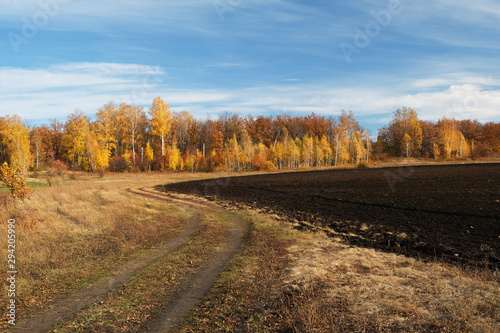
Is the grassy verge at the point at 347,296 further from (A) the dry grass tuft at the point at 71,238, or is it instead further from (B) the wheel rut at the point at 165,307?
(A) the dry grass tuft at the point at 71,238

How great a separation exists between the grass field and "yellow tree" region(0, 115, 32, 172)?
56790 mm

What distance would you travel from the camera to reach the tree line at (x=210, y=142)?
7388 centimetres

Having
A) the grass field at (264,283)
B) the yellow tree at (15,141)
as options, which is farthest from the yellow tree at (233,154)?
the grass field at (264,283)

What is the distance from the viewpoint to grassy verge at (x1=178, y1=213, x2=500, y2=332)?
6637 millimetres

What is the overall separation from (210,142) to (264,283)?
8821 cm

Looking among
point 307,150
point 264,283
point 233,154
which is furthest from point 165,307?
point 307,150

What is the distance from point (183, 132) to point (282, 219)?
83.9 meters

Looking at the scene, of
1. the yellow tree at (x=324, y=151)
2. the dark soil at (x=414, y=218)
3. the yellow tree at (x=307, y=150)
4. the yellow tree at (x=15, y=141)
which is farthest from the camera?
the yellow tree at (x=324, y=151)

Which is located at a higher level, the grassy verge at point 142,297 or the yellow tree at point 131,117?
the yellow tree at point 131,117

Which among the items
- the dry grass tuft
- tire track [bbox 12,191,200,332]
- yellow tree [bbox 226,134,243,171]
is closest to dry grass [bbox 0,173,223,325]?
the dry grass tuft

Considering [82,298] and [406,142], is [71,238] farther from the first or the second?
[406,142]

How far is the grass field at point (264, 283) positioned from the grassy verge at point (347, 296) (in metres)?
0.03

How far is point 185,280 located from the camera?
948cm

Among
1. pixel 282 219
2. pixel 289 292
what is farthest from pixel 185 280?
pixel 282 219
